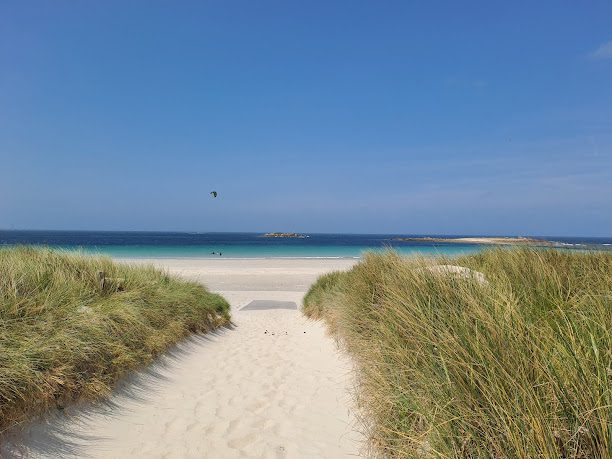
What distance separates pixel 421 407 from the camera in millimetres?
2936

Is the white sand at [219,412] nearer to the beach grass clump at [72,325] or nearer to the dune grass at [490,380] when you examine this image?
the beach grass clump at [72,325]

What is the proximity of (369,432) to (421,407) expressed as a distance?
117cm

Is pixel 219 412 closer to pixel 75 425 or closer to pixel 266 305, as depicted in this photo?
pixel 75 425

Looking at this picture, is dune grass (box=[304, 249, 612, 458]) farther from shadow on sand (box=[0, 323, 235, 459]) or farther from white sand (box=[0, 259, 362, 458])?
shadow on sand (box=[0, 323, 235, 459])

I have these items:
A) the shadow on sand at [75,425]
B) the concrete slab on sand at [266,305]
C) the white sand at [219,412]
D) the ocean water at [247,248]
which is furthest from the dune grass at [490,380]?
the concrete slab on sand at [266,305]

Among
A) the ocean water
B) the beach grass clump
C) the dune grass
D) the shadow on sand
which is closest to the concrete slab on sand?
the ocean water

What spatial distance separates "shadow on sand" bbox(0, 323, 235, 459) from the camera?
11.5 ft

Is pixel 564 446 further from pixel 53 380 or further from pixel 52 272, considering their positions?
pixel 52 272

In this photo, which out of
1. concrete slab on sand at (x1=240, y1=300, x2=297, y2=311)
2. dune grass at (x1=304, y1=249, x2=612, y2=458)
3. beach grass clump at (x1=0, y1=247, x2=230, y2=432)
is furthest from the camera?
concrete slab on sand at (x1=240, y1=300, x2=297, y2=311)

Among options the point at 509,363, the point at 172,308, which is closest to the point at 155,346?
the point at 172,308

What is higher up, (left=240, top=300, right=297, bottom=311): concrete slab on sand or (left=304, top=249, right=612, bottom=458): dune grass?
(left=304, top=249, right=612, bottom=458): dune grass

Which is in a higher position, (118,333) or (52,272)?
(52,272)

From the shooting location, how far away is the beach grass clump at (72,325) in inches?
152

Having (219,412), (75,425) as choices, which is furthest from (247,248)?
(75,425)
